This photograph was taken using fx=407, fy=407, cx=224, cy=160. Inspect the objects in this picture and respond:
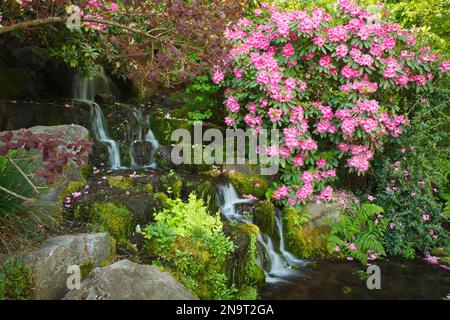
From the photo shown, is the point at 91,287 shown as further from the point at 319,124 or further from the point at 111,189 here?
the point at 319,124

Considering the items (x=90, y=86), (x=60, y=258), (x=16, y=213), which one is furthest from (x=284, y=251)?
(x=90, y=86)

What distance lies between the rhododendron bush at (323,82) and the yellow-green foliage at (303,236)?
28cm

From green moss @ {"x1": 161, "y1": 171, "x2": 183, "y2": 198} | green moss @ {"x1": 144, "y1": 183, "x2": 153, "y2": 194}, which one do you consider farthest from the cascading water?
green moss @ {"x1": 144, "y1": 183, "x2": 153, "y2": 194}

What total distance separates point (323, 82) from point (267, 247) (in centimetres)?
269

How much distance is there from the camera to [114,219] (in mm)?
4500

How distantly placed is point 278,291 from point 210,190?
68.0 inches

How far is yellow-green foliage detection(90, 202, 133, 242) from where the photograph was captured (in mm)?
4441

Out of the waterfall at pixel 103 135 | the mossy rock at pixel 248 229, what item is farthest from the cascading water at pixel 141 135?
the mossy rock at pixel 248 229

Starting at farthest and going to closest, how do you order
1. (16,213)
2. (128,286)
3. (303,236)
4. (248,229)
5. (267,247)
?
1. (303,236)
2. (267,247)
3. (248,229)
4. (16,213)
5. (128,286)

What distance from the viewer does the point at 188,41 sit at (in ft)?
12.6

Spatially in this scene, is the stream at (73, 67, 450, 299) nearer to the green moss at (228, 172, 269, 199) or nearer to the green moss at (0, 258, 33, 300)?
the green moss at (228, 172, 269, 199)

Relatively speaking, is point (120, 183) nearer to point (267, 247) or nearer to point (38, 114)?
point (267, 247)

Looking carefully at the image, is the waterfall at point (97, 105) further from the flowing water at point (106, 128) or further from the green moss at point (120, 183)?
the green moss at point (120, 183)
